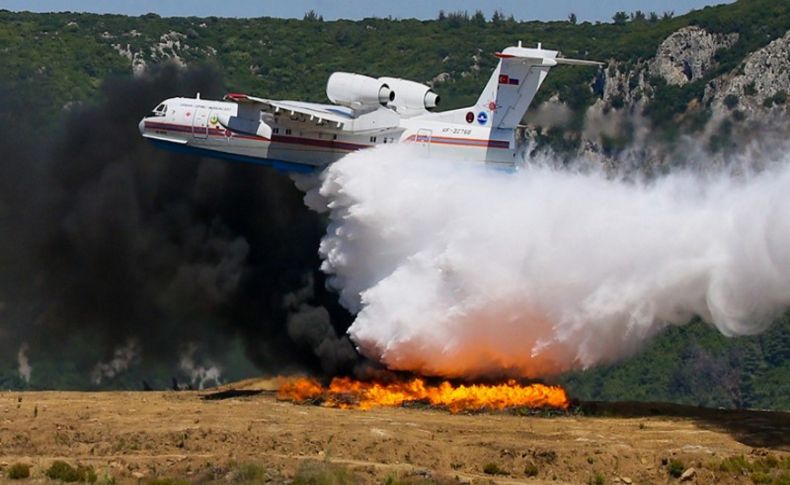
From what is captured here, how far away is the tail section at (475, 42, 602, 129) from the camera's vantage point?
54.5 metres

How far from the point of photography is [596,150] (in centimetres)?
5788

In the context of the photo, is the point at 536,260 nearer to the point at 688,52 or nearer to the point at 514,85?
the point at 514,85

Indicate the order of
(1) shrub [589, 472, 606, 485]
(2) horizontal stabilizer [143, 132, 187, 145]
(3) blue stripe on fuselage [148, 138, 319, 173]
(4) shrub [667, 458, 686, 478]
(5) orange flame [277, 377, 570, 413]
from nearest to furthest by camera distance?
(1) shrub [589, 472, 606, 485]
(4) shrub [667, 458, 686, 478]
(5) orange flame [277, 377, 570, 413]
(3) blue stripe on fuselage [148, 138, 319, 173]
(2) horizontal stabilizer [143, 132, 187, 145]

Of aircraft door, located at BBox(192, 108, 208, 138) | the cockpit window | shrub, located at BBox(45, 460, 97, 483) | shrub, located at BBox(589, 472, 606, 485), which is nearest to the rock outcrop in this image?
the cockpit window

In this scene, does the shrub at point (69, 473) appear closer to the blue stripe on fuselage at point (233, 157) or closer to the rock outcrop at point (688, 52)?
the blue stripe on fuselage at point (233, 157)

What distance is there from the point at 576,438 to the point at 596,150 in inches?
714

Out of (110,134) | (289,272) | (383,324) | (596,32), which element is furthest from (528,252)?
(596,32)

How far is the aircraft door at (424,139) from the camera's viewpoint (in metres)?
53.5

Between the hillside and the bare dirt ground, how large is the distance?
8.77m

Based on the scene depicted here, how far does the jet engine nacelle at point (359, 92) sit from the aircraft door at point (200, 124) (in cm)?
390

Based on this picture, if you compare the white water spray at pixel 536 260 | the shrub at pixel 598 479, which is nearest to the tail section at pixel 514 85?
the white water spray at pixel 536 260

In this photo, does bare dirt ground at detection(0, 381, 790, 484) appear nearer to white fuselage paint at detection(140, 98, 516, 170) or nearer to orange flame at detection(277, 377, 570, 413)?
orange flame at detection(277, 377, 570, 413)

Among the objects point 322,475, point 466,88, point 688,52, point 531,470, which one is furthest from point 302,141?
point 466,88

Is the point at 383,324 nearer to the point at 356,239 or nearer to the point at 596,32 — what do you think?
the point at 356,239
